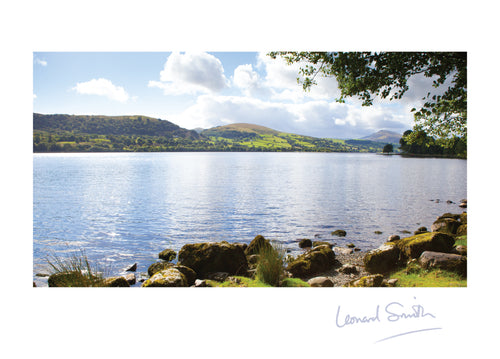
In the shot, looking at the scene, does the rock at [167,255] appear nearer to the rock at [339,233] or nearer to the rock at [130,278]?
the rock at [130,278]

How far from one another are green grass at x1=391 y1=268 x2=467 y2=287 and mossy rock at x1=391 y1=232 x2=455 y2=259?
82cm

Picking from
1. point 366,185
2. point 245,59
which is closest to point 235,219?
point 245,59

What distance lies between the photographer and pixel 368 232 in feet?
43.2

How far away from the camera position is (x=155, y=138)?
21.4 m

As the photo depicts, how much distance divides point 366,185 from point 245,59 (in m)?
23.7

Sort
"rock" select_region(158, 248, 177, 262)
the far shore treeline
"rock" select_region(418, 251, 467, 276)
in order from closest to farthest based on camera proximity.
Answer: "rock" select_region(418, 251, 467, 276) → "rock" select_region(158, 248, 177, 262) → the far shore treeline

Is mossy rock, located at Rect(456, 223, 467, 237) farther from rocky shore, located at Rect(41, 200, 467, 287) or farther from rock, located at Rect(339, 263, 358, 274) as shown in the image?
rock, located at Rect(339, 263, 358, 274)

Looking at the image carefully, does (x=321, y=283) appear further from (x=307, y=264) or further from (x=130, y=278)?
(x=130, y=278)

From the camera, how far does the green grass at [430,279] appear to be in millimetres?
6180

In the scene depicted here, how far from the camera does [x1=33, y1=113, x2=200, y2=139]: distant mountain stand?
32.8ft

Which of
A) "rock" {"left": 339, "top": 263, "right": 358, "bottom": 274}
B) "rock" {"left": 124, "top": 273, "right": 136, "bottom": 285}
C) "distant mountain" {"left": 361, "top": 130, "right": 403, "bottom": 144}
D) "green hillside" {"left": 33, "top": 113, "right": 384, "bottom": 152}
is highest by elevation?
"green hillside" {"left": 33, "top": 113, "right": 384, "bottom": 152}
